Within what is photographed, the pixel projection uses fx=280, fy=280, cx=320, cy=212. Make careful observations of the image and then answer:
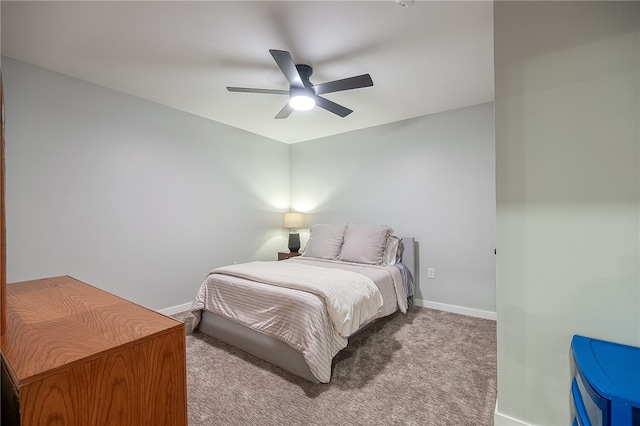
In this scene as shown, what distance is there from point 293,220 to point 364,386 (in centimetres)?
291

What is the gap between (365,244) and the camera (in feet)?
11.1

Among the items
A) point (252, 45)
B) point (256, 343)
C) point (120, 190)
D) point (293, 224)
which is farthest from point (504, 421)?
point (120, 190)

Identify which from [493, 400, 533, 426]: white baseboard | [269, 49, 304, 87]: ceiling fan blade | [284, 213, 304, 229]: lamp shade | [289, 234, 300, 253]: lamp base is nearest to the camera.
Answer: [493, 400, 533, 426]: white baseboard

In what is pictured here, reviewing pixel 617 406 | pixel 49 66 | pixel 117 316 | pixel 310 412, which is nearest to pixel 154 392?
pixel 117 316

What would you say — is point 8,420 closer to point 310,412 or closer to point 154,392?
point 154,392

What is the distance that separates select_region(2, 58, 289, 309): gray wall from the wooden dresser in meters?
1.81

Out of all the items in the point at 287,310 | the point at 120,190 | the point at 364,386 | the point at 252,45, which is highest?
the point at 252,45

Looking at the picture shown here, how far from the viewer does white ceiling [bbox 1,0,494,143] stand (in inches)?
67.5

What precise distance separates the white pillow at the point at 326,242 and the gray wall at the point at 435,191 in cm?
49

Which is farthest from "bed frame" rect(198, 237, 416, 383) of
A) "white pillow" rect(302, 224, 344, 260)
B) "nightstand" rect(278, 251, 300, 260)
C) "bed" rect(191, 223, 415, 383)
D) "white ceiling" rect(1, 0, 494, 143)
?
"white ceiling" rect(1, 0, 494, 143)

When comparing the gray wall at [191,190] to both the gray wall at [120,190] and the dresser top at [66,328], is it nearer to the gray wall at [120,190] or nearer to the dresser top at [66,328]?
the gray wall at [120,190]

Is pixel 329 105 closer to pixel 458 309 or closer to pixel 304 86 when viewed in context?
pixel 304 86

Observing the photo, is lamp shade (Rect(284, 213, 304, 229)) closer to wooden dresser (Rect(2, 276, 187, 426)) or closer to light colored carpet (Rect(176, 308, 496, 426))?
light colored carpet (Rect(176, 308, 496, 426))

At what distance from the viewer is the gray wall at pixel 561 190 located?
1234 millimetres
